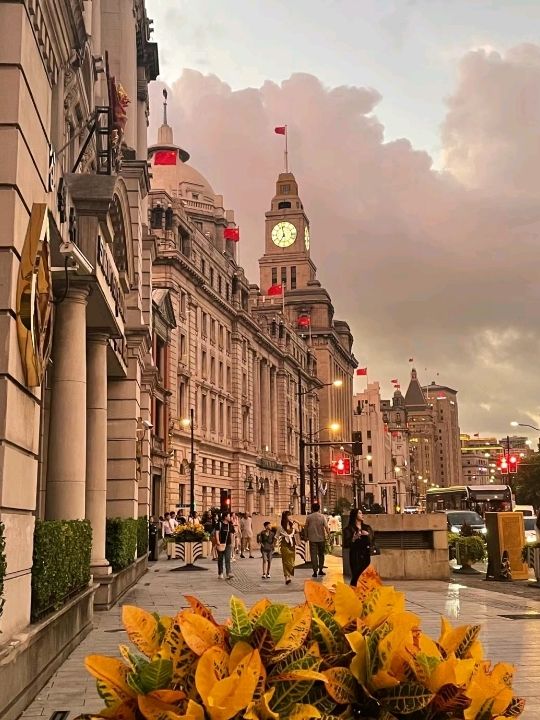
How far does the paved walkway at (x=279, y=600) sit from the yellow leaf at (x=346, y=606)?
5.24 m

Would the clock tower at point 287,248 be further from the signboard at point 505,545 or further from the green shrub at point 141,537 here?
the signboard at point 505,545

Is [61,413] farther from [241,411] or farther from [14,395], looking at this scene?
[241,411]

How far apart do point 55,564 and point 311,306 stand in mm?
152480

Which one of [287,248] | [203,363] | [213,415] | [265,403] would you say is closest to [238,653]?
[203,363]

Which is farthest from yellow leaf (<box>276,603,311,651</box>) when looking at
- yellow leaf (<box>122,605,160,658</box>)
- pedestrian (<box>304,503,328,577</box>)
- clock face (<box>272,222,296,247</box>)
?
clock face (<box>272,222,296,247</box>)

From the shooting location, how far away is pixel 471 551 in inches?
1058

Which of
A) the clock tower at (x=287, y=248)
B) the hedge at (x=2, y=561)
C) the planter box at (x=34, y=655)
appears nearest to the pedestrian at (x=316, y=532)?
the planter box at (x=34, y=655)

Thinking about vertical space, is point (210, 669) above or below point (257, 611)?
below

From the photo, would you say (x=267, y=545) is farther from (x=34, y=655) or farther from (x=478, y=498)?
(x=478, y=498)

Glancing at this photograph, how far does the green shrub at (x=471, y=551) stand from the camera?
26.9 m

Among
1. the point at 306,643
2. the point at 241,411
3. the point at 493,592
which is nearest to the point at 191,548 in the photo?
the point at 493,592

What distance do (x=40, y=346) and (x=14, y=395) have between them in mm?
1199

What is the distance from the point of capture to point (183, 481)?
215 feet

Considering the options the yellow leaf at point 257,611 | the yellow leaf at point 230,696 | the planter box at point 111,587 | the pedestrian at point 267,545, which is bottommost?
the planter box at point 111,587
